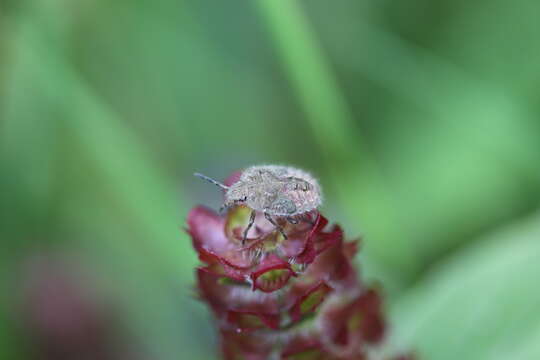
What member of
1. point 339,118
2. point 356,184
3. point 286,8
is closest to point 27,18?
point 286,8

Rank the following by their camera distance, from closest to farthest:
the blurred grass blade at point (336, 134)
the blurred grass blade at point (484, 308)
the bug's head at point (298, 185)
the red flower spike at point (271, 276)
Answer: the red flower spike at point (271, 276) < the bug's head at point (298, 185) < the blurred grass blade at point (484, 308) < the blurred grass blade at point (336, 134)

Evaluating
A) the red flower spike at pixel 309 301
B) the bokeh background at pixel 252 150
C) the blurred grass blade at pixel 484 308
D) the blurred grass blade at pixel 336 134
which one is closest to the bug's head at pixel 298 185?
the red flower spike at pixel 309 301

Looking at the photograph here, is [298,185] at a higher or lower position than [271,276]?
higher

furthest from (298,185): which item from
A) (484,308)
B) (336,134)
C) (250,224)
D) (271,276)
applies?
(336,134)

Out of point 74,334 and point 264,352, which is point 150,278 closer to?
point 74,334

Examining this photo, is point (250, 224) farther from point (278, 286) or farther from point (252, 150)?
point (252, 150)

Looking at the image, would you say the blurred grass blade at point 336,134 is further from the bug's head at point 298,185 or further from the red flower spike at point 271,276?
the red flower spike at point 271,276
